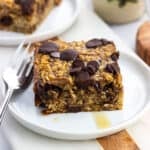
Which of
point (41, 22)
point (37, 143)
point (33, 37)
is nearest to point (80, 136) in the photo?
point (37, 143)

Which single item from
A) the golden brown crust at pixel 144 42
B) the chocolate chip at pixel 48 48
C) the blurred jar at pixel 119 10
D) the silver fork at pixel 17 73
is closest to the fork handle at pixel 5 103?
the silver fork at pixel 17 73

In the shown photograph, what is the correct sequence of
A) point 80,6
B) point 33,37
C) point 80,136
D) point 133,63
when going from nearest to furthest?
point 80,136 < point 133,63 < point 33,37 < point 80,6

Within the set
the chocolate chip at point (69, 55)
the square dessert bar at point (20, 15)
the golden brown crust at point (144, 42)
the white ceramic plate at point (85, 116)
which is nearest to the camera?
the white ceramic plate at point (85, 116)

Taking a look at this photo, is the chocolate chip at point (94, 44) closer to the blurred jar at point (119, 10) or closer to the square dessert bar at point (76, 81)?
the square dessert bar at point (76, 81)

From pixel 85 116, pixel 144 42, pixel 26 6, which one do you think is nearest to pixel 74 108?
pixel 85 116

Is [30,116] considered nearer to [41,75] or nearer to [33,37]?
[41,75]

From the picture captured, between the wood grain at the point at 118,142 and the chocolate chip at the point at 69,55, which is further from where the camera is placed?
the chocolate chip at the point at 69,55
